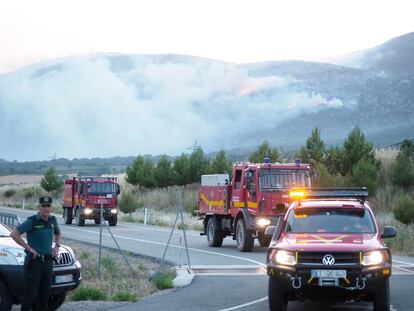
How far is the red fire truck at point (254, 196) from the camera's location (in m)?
24.2

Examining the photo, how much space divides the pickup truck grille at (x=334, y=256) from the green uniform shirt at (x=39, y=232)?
3.46m

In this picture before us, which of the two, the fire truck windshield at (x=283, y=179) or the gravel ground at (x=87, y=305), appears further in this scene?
the fire truck windshield at (x=283, y=179)

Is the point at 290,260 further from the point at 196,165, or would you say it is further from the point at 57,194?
the point at 57,194

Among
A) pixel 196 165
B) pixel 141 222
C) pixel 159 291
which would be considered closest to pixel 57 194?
pixel 196 165

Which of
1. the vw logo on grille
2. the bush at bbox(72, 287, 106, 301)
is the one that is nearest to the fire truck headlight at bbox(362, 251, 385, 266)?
the vw logo on grille

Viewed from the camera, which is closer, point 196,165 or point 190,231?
point 190,231

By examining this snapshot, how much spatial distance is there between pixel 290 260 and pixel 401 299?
11.2 ft

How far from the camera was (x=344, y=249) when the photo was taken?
454 inches

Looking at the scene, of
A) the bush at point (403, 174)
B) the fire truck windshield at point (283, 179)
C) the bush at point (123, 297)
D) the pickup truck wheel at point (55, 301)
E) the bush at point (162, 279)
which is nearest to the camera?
the pickup truck wheel at point (55, 301)

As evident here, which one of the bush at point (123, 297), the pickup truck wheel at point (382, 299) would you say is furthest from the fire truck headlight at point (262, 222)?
the pickup truck wheel at point (382, 299)


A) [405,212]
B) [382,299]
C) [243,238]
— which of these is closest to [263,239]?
[243,238]

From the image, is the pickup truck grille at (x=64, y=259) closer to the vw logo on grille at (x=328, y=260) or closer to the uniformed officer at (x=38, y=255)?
the uniformed officer at (x=38, y=255)

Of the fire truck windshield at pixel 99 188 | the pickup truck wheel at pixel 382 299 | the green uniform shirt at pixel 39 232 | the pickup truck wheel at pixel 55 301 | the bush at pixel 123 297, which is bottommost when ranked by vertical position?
the bush at pixel 123 297

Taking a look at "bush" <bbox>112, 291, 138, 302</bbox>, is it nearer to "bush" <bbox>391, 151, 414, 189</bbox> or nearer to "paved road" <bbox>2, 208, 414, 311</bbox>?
"paved road" <bbox>2, 208, 414, 311</bbox>
